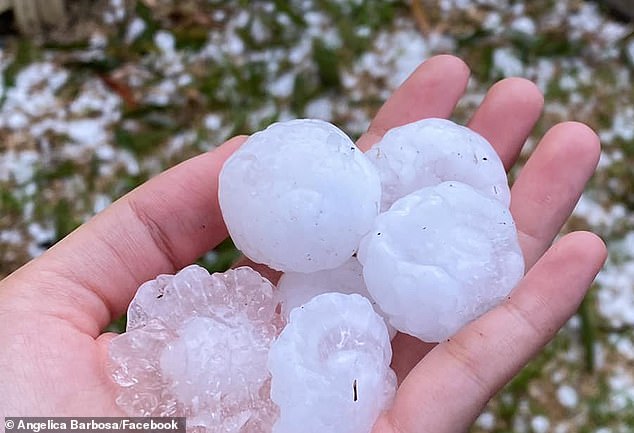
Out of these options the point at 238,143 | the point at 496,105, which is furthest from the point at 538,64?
the point at 238,143

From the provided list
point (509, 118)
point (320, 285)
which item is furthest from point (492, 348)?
point (509, 118)

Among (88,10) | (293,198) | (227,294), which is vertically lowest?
(88,10)

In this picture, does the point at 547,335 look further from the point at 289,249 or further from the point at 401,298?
the point at 289,249

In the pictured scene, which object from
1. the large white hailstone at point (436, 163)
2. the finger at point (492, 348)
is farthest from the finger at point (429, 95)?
the finger at point (492, 348)

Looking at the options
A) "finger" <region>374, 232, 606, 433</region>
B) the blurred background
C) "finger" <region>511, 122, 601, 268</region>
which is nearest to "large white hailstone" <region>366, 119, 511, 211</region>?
"finger" <region>511, 122, 601, 268</region>

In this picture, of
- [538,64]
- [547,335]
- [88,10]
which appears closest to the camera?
[547,335]

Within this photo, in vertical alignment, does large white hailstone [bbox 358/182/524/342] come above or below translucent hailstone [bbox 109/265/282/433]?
above

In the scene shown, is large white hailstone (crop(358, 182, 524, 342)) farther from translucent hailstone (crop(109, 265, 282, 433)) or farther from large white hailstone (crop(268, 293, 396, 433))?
translucent hailstone (crop(109, 265, 282, 433))
